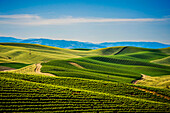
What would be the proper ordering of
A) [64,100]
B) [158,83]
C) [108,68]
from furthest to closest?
[108,68]
[158,83]
[64,100]

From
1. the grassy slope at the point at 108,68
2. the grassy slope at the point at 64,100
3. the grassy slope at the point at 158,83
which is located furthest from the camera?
the grassy slope at the point at 108,68

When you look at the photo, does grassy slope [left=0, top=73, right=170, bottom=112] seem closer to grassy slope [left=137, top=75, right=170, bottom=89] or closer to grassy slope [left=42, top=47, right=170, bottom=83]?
grassy slope [left=137, top=75, right=170, bottom=89]

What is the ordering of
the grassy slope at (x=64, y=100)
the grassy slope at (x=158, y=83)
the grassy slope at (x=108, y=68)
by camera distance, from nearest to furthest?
the grassy slope at (x=64, y=100)
the grassy slope at (x=158, y=83)
the grassy slope at (x=108, y=68)

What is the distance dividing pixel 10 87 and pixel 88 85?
68.8 ft

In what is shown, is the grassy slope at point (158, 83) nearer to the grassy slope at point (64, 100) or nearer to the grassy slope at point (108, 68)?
the grassy slope at point (108, 68)

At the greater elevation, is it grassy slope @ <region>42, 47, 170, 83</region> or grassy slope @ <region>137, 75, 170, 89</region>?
grassy slope @ <region>42, 47, 170, 83</region>

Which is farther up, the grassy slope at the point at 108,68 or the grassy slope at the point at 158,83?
the grassy slope at the point at 108,68

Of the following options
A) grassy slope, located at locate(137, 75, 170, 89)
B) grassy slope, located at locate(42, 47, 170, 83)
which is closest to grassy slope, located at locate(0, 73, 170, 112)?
grassy slope, located at locate(137, 75, 170, 89)

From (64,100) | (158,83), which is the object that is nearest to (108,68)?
(158,83)

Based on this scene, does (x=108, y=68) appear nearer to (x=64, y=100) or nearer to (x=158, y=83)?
(x=158, y=83)

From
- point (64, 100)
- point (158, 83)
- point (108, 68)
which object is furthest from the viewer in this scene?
point (108, 68)

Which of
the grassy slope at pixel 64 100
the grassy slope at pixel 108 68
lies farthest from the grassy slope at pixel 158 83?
the grassy slope at pixel 64 100

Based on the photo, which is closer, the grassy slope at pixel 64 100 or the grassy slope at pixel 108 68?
the grassy slope at pixel 64 100

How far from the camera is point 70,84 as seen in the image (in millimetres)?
48938
